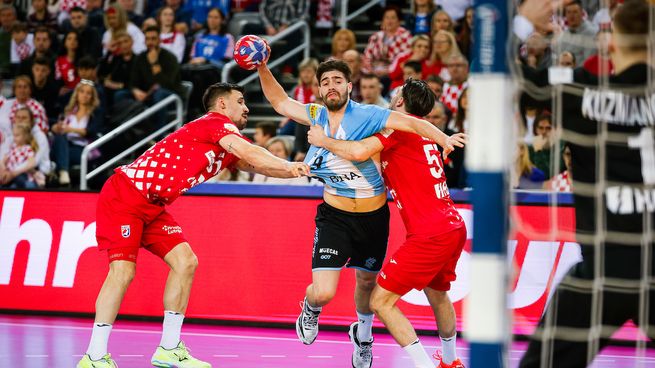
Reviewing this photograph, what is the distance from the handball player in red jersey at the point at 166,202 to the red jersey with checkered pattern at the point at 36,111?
6.78 metres

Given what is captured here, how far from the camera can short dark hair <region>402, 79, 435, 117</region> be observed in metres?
7.82

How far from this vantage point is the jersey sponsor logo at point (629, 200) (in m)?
5.23

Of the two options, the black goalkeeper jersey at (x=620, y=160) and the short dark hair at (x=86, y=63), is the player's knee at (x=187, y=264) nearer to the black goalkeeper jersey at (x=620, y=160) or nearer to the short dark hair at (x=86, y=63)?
the black goalkeeper jersey at (x=620, y=160)

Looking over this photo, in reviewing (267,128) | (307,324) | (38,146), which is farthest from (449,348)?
(38,146)

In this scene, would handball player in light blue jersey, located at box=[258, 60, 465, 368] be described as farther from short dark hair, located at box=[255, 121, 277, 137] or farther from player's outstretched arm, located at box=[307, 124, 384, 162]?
short dark hair, located at box=[255, 121, 277, 137]

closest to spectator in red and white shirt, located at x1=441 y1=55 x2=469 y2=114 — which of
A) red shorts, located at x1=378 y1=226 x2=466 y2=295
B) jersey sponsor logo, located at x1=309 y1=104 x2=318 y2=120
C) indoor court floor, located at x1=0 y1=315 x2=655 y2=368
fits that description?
indoor court floor, located at x1=0 y1=315 x2=655 y2=368

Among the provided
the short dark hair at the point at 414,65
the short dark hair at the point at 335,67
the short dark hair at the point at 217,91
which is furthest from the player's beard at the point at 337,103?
the short dark hair at the point at 414,65

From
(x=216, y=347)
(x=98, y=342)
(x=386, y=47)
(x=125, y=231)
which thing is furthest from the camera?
(x=386, y=47)

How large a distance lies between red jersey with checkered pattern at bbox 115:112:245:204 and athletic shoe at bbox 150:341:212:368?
3.82 ft

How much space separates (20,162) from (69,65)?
98.9 inches

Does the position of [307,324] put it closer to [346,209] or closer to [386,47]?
[346,209]

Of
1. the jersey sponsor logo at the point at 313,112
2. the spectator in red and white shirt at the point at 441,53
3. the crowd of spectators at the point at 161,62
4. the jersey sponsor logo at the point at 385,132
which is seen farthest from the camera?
the spectator in red and white shirt at the point at 441,53

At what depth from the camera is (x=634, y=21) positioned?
5141 mm

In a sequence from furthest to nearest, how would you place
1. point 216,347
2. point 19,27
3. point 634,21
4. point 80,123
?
point 19,27, point 80,123, point 216,347, point 634,21
